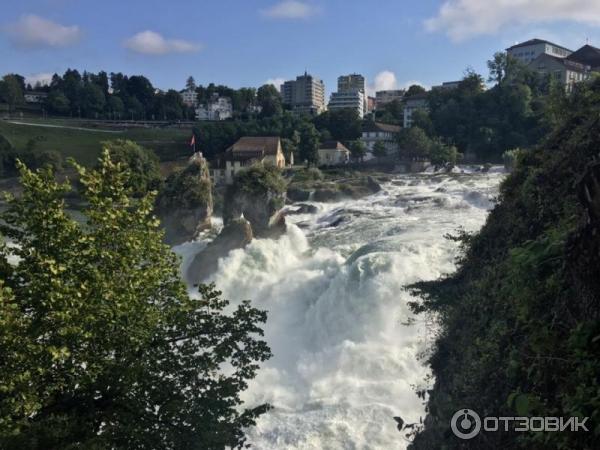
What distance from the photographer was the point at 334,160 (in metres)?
80.4

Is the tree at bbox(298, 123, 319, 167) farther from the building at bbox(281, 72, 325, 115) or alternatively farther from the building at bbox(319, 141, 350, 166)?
the building at bbox(281, 72, 325, 115)

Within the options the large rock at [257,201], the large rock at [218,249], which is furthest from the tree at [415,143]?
the large rock at [218,249]

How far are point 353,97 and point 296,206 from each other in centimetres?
11564

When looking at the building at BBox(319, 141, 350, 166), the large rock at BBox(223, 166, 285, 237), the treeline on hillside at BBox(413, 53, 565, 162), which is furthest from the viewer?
the building at BBox(319, 141, 350, 166)

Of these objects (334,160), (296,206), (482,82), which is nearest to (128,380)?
(296,206)

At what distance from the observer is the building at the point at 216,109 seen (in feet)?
439

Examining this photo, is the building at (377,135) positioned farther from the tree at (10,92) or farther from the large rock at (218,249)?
the tree at (10,92)

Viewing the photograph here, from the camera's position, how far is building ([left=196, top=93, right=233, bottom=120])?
133762 millimetres

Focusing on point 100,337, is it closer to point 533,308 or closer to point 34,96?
point 533,308

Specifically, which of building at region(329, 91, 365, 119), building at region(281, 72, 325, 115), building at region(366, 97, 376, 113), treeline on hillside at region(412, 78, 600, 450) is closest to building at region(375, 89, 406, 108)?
building at region(366, 97, 376, 113)

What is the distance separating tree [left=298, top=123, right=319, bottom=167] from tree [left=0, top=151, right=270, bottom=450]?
6762 centimetres

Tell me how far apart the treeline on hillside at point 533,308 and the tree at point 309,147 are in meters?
64.6

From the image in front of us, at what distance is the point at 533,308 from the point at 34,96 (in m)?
155

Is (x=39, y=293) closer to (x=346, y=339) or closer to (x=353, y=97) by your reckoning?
(x=346, y=339)
